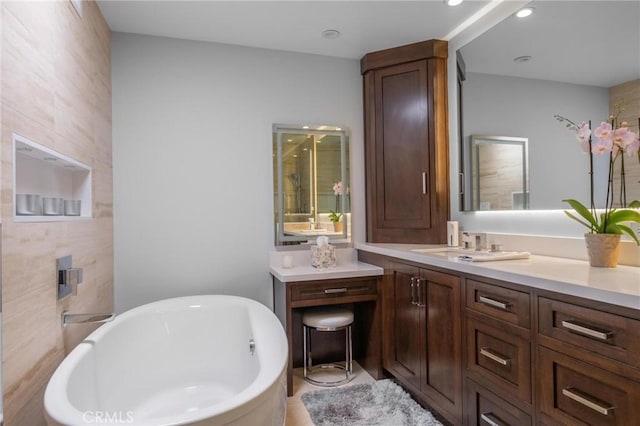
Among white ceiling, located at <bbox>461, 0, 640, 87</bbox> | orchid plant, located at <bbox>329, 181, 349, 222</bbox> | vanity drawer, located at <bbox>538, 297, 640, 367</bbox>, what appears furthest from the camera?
orchid plant, located at <bbox>329, 181, 349, 222</bbox>

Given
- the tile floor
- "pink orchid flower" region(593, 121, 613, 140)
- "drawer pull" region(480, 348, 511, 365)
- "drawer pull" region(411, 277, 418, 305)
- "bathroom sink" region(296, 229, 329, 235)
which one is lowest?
the tile floor

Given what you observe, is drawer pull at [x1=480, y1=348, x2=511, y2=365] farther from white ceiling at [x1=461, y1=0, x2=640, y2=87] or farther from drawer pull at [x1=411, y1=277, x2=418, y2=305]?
white ceiling at [x1=461, y1=0, x2=640, y2=87]

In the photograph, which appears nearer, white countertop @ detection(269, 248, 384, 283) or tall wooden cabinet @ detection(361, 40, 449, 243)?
white countertop @ detection(269, 248, 384, 283)

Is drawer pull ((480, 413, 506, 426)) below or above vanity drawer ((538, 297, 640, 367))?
below

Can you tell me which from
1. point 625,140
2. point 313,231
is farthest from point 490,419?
point 313,231

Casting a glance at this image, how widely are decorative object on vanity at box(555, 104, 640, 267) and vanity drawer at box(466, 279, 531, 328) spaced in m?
0.46

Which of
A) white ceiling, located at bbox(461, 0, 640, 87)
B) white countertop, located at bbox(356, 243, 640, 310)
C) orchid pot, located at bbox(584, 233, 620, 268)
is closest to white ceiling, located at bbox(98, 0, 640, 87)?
white ceiling, located at bbox(461, 0, 640, 87)

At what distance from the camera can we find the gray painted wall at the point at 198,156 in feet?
8.14

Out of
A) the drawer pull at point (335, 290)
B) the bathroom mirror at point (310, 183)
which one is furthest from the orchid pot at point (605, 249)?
the bathroom mirror at point (310, 183)

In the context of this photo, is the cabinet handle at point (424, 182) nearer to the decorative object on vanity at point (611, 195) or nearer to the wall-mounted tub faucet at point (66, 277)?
the decorative object on vanity at point (611, 195)

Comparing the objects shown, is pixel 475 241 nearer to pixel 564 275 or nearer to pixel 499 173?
pixel 499 173

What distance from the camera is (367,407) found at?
6.98 feet

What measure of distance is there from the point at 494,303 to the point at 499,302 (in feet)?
0.09

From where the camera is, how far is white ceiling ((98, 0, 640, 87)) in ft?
5.52
